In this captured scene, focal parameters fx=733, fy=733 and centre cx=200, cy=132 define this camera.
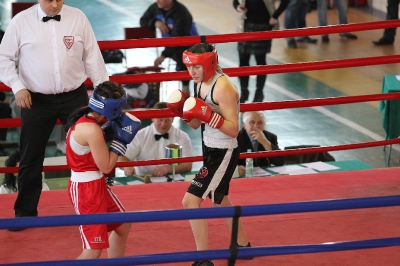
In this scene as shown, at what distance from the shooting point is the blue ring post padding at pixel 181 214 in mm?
3152

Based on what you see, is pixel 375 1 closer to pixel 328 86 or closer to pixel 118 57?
pixel 328 86

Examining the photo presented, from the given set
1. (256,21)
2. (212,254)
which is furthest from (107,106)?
(256,21)

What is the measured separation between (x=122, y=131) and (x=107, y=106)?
0.16 m

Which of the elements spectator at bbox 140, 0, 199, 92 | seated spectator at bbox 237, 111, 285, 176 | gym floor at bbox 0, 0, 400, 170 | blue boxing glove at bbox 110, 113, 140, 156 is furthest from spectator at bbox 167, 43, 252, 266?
spectator at bbox 140, 0, 199, 92

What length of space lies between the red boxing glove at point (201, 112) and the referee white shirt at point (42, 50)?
3.11 ft

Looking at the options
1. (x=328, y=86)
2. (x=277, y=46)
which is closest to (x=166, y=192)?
(x=328, y=86)

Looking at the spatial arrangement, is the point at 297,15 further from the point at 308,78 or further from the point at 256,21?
the point at 256,21

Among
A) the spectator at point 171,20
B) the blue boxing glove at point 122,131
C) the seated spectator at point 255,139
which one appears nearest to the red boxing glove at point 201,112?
the blue boxing glove at point 122,131

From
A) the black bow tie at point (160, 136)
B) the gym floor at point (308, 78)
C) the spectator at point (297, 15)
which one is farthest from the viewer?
the spectator at point (297, 15)

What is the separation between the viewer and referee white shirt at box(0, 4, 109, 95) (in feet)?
14.8

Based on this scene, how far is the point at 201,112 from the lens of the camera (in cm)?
404

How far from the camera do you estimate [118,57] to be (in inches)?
480

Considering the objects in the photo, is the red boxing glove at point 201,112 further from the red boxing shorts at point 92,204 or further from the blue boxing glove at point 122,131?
the red boxing shorts at point 92,204

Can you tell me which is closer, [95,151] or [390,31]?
[95,151]
